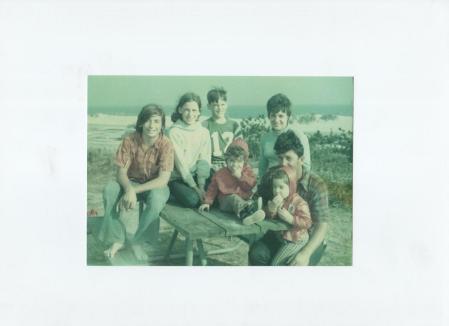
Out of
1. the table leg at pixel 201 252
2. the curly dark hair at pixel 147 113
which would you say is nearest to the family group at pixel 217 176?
the curly dark hair at pixel 147 113

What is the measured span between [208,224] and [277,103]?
0.44 m

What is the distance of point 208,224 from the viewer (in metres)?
1.71

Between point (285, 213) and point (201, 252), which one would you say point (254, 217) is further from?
point (201, 252)

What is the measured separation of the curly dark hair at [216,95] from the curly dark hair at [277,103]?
0.14 m

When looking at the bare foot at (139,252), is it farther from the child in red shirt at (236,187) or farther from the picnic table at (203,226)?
the child in red shirt at (236,187)

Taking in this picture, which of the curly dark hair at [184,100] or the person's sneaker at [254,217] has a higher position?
the curly dark hair at [184,100]

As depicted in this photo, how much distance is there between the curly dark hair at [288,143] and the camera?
1.73 meters

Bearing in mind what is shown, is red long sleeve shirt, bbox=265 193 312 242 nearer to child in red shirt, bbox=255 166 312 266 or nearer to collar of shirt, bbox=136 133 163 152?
child in red shirt, bbox=255 166 312 266
